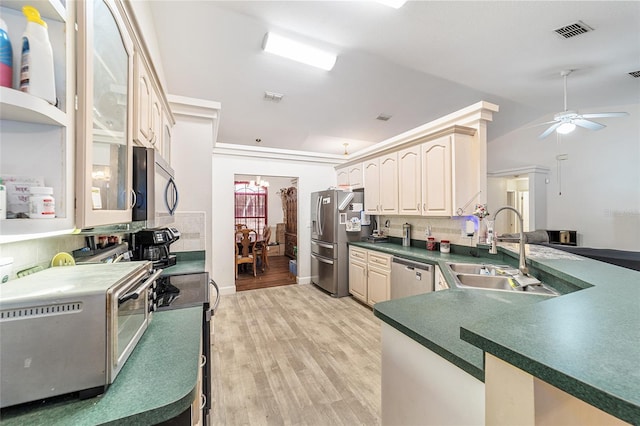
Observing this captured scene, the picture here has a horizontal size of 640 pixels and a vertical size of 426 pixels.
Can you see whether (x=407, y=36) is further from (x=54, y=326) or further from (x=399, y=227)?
(x=54, y=326)

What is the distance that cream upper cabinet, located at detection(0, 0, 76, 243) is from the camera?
614 mm

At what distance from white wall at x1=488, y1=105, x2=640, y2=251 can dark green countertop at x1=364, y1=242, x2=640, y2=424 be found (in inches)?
181

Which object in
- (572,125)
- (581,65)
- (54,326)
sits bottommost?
(54,326)

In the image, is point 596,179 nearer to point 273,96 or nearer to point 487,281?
point 487,281

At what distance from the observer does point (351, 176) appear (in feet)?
15.1

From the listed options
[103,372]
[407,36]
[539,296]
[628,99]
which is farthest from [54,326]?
[628,99]

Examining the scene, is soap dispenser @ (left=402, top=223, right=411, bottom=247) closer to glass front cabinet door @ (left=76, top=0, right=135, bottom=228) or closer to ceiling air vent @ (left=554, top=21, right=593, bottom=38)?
ceiling air vent @ (left=554, top=21, right=593, bottom=38)

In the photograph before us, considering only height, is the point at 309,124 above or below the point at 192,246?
above

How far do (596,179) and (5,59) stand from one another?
715 centimetres

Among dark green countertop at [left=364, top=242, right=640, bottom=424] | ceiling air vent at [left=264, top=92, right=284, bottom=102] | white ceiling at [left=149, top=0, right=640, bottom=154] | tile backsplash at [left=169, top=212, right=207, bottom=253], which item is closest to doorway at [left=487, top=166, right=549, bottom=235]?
white ceiling at [left=149, top=0, right=640, bottom=154]

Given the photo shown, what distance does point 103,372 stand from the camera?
2.32 feet

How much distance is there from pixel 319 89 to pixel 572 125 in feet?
11.3

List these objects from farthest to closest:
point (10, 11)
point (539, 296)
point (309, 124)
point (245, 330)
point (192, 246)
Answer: point (309, 124)
point (245, 330)
point (192, 246)
point (539, 296)
point (10, 11)

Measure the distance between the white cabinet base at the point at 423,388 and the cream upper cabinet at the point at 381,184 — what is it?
260 centimetres
